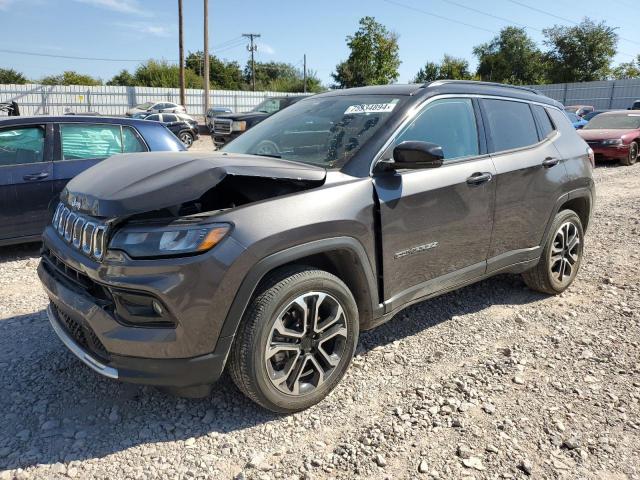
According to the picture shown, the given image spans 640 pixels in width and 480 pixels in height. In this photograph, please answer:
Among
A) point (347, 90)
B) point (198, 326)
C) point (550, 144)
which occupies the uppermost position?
point (347, 90)

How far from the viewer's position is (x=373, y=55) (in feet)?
103

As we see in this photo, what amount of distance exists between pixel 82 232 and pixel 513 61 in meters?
72.4

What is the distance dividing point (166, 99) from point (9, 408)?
40.1 metres

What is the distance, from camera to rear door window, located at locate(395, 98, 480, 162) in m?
3.19

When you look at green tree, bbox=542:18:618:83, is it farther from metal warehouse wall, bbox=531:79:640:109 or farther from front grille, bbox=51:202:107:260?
front grille, bbox=51:202:107:260

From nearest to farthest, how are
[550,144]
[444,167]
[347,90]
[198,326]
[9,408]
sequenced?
1. [198,326]
2. [9,408]
3. [444,167]
4. [347,90]
5. [550,144]

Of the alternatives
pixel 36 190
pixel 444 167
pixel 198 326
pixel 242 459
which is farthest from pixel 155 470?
pixel 36 190

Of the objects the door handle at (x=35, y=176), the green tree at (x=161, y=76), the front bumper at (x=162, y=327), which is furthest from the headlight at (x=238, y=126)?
the green tree at (x=161, y=76)

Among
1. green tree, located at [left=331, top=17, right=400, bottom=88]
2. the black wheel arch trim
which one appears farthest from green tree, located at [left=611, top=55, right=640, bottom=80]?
the black wheel arch trim

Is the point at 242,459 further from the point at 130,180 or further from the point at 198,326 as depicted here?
the point at 130,180

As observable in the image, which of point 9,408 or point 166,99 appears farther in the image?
point 166,99

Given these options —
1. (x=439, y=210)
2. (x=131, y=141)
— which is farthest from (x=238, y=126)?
(x=439, y=210)

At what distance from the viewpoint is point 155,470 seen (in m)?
2.32

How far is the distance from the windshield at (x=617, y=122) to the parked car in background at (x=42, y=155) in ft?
45.2
